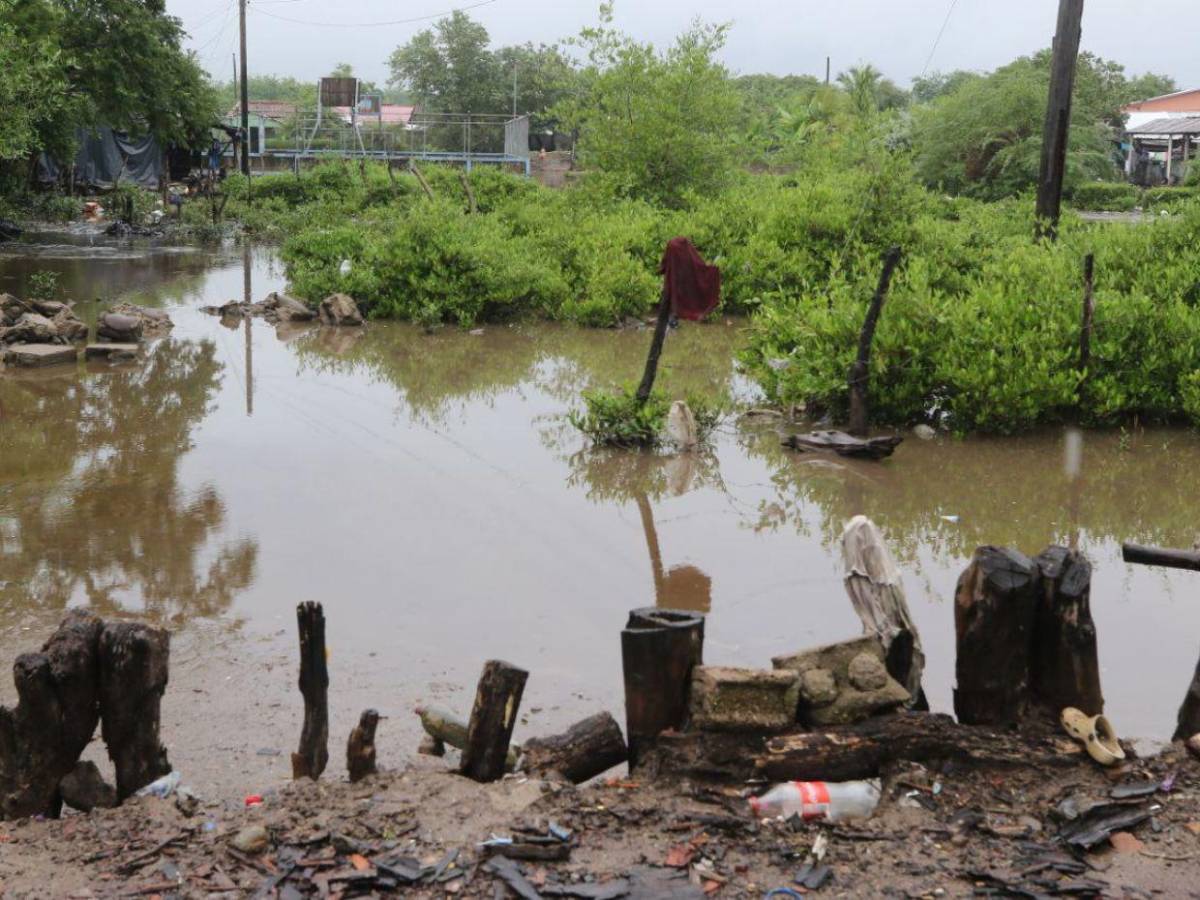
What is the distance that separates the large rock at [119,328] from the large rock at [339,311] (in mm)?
3017

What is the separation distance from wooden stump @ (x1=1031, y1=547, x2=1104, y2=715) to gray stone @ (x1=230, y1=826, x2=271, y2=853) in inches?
107

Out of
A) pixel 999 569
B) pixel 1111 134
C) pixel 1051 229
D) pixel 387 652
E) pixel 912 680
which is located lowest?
pixel 387 652

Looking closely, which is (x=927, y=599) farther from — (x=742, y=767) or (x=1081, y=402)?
(x=1081, y=402)

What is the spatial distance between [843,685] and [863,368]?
6428 millimetres

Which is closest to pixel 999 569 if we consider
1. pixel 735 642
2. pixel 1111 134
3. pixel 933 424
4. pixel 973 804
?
pixel 973 804

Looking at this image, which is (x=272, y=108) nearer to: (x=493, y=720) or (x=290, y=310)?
(x=290, y=310)

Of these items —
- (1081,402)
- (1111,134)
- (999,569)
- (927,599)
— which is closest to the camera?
(999,569)

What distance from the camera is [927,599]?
7.27m

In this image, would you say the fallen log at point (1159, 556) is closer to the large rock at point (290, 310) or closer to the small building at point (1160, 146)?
the large rock at point (290, 310)

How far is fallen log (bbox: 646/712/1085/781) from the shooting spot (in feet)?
14.4

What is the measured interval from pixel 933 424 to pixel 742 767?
24.6ft

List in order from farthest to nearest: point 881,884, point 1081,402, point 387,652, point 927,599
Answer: point 1081,402 < point 927,599 < point 387,652 < point 881,884

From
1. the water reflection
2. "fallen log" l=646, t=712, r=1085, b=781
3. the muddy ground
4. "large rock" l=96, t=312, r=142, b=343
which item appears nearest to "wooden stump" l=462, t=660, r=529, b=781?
the muddy ground

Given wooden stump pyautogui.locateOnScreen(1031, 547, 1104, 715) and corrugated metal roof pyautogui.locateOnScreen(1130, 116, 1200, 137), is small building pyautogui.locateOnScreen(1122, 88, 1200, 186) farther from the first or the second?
wooden stump pyautogui.locateOnScreen(1031, 547, 1104, 715)
